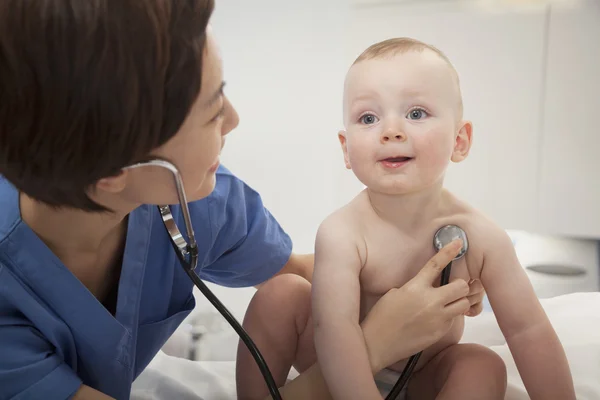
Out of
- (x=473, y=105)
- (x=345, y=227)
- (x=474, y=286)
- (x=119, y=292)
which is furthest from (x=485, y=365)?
(x=473, y=105)

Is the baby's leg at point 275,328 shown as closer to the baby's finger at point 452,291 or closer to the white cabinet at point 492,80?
the baby's finger at point 452,291

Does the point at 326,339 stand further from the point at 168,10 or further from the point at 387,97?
the point at 168,10

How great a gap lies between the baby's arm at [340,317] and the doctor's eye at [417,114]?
17cm

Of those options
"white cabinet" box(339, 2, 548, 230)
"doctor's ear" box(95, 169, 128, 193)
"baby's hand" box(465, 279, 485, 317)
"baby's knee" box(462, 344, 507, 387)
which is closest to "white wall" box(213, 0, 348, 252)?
"white cabinet" box(339, 2, 548, 230)

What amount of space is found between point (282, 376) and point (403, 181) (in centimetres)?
36

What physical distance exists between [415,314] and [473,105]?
150 centimetres

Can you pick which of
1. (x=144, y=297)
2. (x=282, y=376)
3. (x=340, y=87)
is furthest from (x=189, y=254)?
(x=340, y=87)

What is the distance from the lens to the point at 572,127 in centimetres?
217

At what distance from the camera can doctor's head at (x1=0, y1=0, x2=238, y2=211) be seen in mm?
653

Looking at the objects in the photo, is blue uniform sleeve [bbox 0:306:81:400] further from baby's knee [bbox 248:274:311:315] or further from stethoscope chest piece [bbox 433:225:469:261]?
stethoscope chest piece [bbox 433:225:469:261]

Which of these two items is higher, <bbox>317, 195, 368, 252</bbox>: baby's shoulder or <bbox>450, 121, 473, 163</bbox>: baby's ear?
<bbox>450, 121, 473, 163</bbox>: baby's ear

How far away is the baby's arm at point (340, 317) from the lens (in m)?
0.84

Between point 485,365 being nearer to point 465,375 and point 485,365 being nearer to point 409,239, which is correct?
point 465,375

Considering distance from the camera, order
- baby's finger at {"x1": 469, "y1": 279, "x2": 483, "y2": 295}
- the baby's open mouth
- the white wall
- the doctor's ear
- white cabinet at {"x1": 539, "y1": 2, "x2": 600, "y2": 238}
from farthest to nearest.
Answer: the white wall < white cabinet at {"x1": 539, "y1": 2, "x2": 600, "y2": 238} < baby's finger at {"x1": 469, "y1": 279, "x2": 483, "y2": 295} < the baby's open mouth < the doctor's ear
